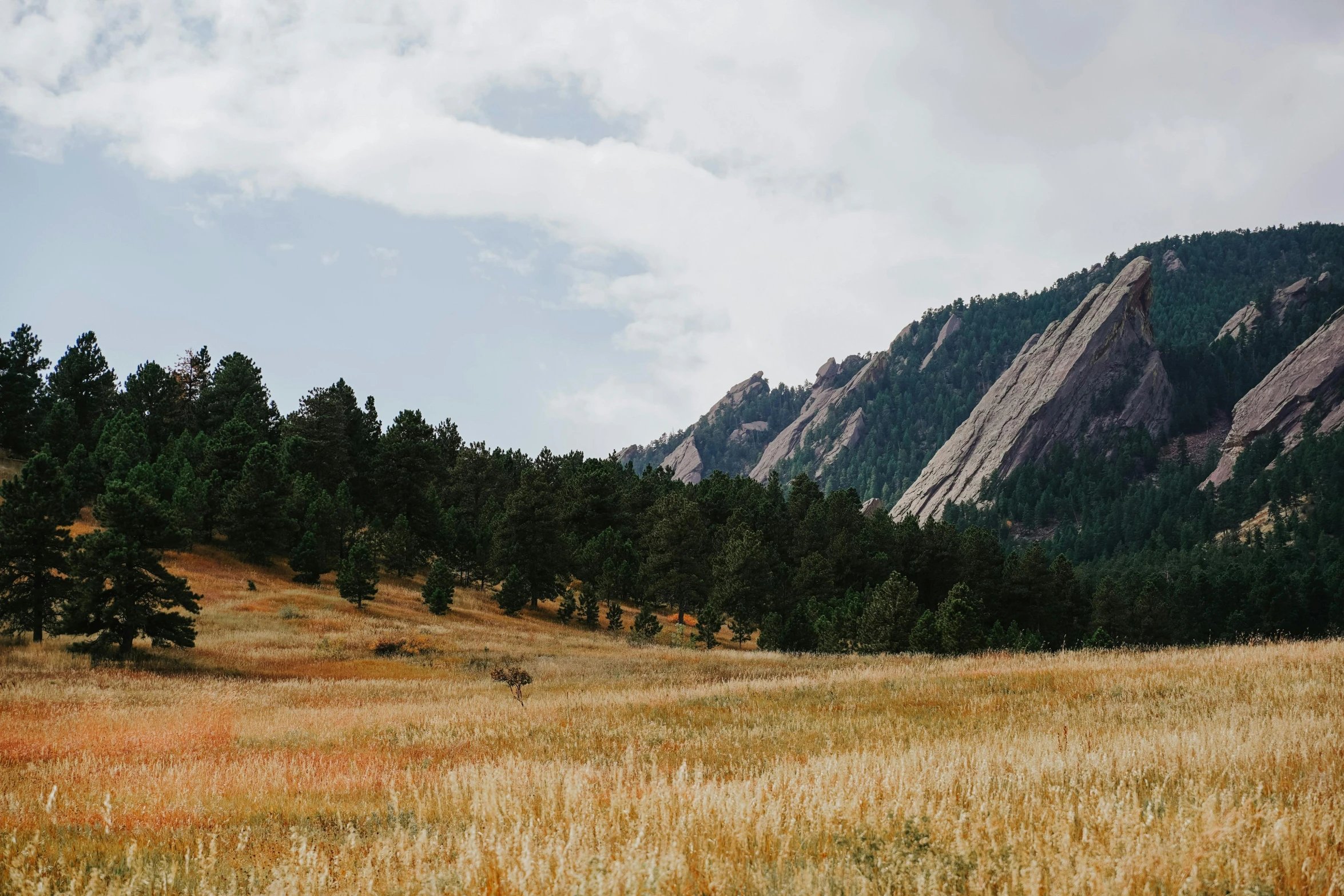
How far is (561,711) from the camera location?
18.5 m

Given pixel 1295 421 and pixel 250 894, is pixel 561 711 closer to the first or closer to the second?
pixel 250 894

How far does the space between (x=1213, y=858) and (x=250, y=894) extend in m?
5.69

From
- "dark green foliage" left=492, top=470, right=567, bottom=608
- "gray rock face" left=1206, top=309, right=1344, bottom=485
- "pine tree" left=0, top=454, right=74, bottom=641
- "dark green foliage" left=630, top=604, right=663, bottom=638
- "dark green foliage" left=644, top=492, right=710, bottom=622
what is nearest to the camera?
"pine tree" left=0, top=454, right=74, bottom=641

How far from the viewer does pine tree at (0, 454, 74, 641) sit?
3175 centimetres

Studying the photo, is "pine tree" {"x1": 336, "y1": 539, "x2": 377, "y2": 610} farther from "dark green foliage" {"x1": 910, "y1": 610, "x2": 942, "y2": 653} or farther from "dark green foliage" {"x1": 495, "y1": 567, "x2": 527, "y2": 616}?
"dark green foliage" {"x1": 910, "y1": 610, "x2": 942, "y2": 653}

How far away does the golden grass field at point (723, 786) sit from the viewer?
→ 4.50 metres

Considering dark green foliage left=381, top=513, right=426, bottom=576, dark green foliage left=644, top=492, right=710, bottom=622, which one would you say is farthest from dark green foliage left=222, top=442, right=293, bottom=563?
dark green foliage left=644, top=492, right=710, bottom=622

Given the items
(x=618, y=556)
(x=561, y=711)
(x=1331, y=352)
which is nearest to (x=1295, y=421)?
(x=1331, y=352)

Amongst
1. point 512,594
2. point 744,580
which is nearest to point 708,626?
point 744,580

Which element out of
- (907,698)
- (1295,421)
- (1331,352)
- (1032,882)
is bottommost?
(907,698)

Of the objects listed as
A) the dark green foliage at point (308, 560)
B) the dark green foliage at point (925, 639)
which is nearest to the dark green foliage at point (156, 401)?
the dark green foliage at point (308, 560)

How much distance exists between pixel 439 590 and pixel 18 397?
63392 mm

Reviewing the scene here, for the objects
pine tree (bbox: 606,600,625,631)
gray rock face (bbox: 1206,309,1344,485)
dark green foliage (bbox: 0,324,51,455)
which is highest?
gray rock face (bbox: 1206,309,1344,485)

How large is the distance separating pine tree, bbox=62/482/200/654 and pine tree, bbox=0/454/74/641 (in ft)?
3.36
